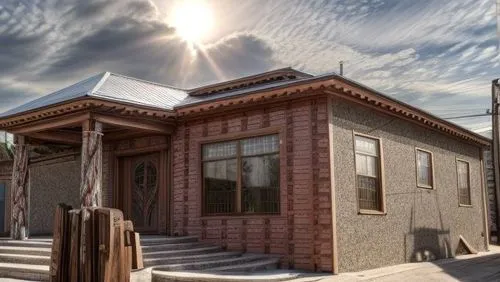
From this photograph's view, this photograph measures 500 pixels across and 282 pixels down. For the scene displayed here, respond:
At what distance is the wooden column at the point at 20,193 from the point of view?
12977mm

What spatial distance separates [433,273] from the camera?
11000mm

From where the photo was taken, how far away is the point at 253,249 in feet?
37.4

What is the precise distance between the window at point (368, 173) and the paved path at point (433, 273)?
1410mm

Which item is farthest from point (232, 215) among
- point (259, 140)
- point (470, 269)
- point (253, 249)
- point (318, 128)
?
point (470, 269)

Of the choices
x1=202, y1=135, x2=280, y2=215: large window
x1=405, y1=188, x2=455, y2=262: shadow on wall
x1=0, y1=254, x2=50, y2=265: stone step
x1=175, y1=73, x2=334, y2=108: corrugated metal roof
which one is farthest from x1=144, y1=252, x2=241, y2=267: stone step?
x1=405, y1=188, x2=455, y2=262: shadow on wall

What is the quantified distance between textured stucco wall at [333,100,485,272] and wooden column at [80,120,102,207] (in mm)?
4666

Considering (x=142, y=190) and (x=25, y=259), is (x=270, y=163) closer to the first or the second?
(x=142, y=190)

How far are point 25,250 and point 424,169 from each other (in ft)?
32.2

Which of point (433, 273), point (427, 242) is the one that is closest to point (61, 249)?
point (433, 273)

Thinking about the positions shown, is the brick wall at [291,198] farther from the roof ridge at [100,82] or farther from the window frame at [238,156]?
the roof ridge at [100,82]

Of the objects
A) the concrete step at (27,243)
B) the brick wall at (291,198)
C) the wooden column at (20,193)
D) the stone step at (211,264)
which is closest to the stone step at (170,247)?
the brick wall at (291,198)

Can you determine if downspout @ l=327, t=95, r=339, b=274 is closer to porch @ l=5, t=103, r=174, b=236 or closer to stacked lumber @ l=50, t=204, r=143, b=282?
porch @ l=5, t=103, r=174, b=236

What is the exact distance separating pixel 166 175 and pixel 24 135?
11.8 feet

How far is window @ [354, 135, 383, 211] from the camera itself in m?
11.6
